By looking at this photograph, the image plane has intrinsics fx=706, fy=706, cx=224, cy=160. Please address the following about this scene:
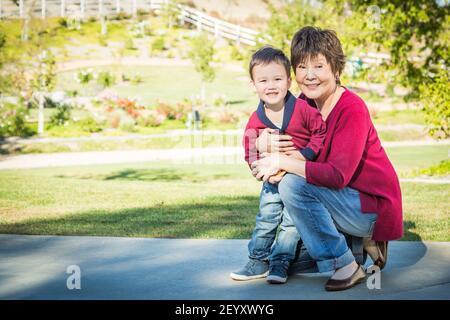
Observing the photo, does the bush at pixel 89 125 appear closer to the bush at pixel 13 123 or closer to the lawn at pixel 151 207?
the bush at pixel 13 123

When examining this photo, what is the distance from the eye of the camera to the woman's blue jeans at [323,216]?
3.79 metres

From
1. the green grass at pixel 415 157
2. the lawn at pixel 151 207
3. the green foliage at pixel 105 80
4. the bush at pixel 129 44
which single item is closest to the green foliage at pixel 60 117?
the green foliage at pixel 105 80

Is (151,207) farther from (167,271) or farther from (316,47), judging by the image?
(316,47)

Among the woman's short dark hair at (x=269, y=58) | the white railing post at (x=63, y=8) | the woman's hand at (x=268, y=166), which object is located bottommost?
the woman's hand at (x=268, y=166)

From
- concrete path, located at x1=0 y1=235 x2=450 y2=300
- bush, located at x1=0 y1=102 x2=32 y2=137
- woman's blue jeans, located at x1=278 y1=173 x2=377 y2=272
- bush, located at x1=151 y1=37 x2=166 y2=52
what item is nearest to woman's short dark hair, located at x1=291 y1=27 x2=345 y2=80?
woman's blue jeans, located at x1=278 y1=173 x2=377 y2=272

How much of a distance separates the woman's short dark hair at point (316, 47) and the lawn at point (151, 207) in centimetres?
210

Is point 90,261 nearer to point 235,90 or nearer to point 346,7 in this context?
point 346,7

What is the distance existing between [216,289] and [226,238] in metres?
1.86

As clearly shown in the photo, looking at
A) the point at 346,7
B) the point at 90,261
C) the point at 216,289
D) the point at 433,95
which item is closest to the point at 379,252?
the point at 216,289

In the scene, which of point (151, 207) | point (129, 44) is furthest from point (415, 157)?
point (129, 44)

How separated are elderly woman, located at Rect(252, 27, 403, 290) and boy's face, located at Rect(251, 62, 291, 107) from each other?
5.9 inches

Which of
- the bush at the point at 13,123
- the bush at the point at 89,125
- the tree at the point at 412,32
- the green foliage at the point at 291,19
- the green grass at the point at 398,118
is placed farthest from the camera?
the green grass at the point at 398,118

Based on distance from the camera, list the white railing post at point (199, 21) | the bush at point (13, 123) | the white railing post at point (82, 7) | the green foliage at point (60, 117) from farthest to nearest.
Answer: the white railing post at point (199, 21), the white railing post at point (82, 7), the green foliage at point (60, 117), the bush at point (13, 123)
